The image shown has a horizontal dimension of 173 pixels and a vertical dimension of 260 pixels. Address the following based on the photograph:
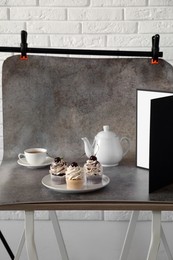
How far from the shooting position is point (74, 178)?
1719 mm

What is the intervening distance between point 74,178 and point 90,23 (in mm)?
1051

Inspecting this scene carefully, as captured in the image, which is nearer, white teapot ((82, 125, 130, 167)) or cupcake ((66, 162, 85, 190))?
cupcake ((66, 162, 85, 190))

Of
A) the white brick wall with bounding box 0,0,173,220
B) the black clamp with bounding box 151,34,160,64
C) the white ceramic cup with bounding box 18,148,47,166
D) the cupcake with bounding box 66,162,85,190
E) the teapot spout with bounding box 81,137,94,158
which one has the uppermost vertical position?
the white brick wall with bounding box 0,0,173,220

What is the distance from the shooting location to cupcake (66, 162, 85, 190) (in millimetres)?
1717

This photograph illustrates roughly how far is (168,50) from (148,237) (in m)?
0.95

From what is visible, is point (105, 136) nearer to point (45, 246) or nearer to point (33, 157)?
point (33, 157)

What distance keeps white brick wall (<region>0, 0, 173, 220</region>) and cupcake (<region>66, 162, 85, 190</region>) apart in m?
0.98

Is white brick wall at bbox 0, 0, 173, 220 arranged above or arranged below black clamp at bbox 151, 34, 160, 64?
above

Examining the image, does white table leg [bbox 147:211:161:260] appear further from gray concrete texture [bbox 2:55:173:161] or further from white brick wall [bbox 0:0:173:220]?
white brick wall [bbox 0:0:173:220]

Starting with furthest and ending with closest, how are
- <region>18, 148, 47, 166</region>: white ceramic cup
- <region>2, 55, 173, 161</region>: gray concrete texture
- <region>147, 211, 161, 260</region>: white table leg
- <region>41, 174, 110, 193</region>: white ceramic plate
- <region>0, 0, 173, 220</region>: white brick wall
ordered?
<region>0, 0, 173, 220</region>: white brick wall, <region>2, 55, 173, 161</region>: gray concrete texture, <region>18, 148, 47, 166</region>: white ceramic cup, <region>41, 174, 110, 193</region>: white ceramic plate, <region>147, 211, 161, 260</region>: white table leg

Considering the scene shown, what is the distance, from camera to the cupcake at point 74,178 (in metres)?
1.72

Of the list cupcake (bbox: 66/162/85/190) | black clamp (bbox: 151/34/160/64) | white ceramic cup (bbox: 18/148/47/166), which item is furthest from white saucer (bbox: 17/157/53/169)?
black clamp (bbox: 151/34/160/64)

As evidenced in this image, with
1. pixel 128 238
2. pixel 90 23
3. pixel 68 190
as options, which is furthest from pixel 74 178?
pixel 90 23

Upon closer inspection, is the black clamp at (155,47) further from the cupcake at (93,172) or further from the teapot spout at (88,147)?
the cupcake at (93,172)
